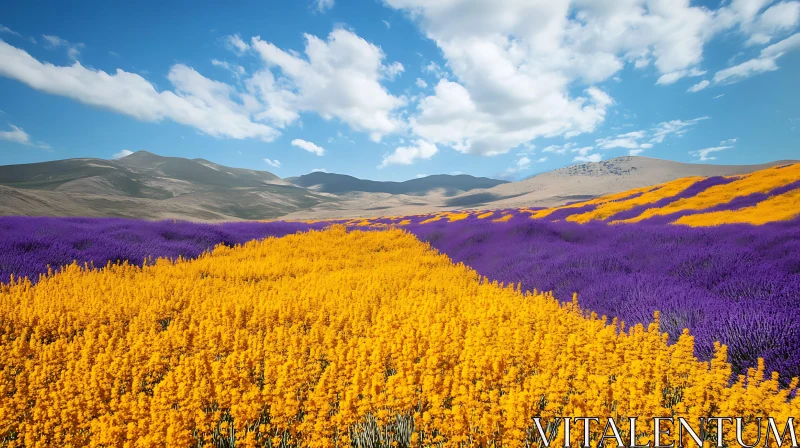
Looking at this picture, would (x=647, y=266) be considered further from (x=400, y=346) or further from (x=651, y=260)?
(x=400, y=346)

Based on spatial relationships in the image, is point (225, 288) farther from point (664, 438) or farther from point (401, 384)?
point (664, 438)

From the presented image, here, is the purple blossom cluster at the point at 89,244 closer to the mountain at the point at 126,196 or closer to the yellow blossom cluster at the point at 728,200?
the yellow blossom cluster at the point at 728,200

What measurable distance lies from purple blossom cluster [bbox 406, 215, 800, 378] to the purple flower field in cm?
1

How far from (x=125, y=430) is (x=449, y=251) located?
976 centimetres

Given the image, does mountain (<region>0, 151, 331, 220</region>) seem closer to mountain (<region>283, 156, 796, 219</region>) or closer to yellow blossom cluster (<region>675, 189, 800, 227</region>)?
mountain (<region>283, 156, 796, 219</region>)

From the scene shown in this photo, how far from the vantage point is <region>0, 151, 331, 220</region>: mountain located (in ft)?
117

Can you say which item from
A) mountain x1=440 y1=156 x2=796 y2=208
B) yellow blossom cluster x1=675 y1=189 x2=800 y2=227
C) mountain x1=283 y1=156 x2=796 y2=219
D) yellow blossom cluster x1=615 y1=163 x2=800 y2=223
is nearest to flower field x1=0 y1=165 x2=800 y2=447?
yellow blossom cluster x1=675 y1=189 x2=800 y2=227

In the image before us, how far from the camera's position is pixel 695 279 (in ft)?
16.0

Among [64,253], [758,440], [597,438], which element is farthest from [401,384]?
[64,253]

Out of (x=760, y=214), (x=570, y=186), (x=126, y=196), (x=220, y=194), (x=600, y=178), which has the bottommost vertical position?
(x=760, y=214)

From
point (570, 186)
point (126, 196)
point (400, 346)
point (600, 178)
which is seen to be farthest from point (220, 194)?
point (600, 178)

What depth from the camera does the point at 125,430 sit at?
2.20m

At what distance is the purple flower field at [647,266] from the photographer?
122 inches

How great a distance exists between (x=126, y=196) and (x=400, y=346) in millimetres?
86948
